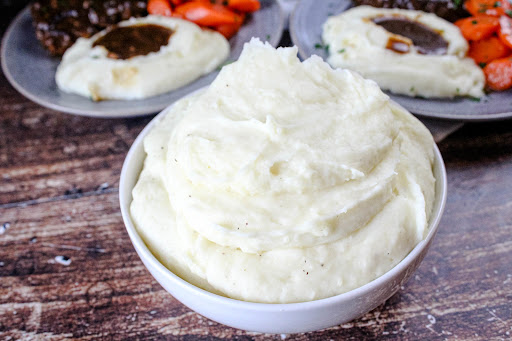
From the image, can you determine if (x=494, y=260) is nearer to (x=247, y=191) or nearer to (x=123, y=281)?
(x=247, y=191)

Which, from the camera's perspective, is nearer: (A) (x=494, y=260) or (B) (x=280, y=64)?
(B) (x=280, y=64)

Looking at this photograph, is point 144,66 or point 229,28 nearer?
point 144,66

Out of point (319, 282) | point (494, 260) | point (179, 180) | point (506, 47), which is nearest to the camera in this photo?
point (319, 282)

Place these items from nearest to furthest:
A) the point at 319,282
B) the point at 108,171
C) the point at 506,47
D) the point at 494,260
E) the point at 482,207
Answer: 1. the point at 319,282
2. the point at 494,260
3. the point at 482,207
4. the point at 108,171
5. the point at 506,47

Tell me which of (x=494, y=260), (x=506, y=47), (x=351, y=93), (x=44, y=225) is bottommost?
(x=44, y=225)

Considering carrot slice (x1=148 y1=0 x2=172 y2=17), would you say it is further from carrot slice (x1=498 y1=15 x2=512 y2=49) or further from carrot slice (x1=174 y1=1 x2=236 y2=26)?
carrot slice (x1=498 y1=15 x2=512 y2=49)

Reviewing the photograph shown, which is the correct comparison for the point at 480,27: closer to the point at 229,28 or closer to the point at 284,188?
the point at 229,28

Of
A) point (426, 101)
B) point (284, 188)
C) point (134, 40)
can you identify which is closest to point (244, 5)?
point (134, 40)

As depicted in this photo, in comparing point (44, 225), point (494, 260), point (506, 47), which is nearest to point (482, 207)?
point (494, 260)
